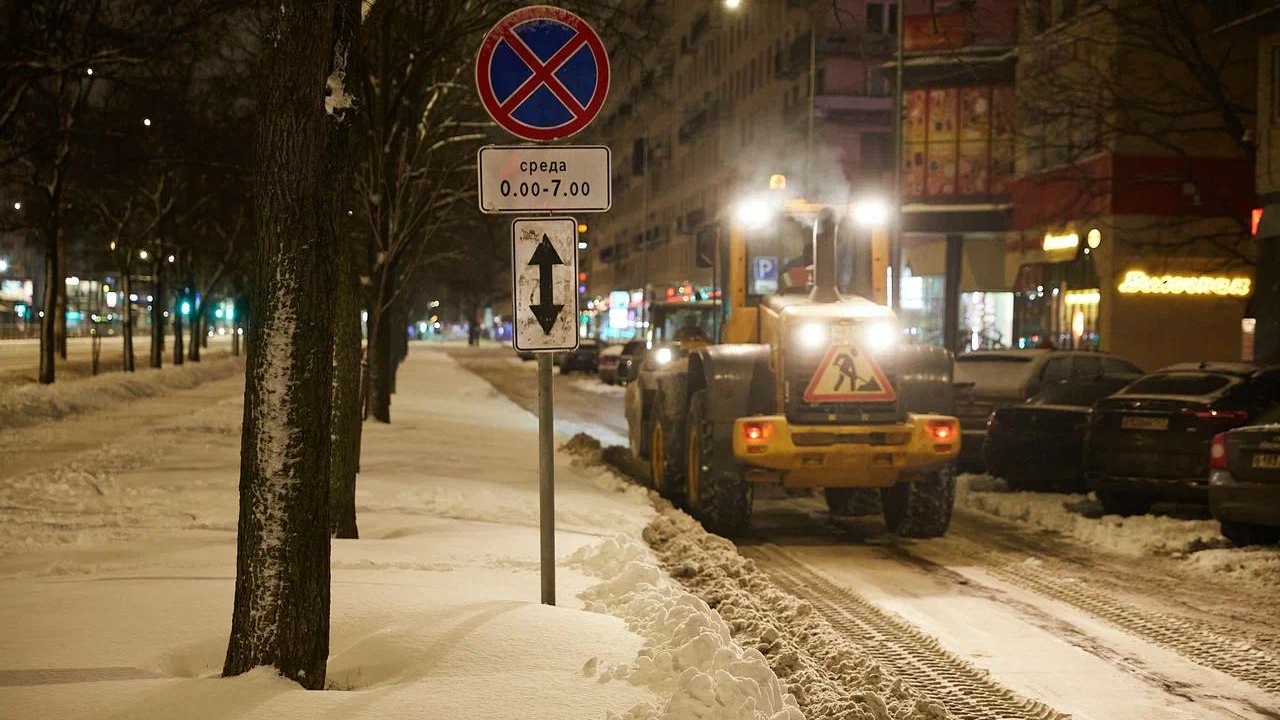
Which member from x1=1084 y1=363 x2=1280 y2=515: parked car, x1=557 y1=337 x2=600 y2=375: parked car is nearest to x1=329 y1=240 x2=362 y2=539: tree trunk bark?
x1=1084 y1=363 x2=1280 y2=515: parked car

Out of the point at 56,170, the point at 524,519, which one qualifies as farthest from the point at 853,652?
the point at 56,170

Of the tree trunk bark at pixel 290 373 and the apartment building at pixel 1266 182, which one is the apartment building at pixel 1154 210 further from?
the tree trunk bark at pixel 290 373

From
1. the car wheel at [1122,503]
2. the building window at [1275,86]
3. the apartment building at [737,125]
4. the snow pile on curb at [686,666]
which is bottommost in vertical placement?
the car wheel at [1122,503]

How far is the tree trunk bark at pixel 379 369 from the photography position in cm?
2238

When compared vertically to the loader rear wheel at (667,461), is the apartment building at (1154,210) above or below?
above

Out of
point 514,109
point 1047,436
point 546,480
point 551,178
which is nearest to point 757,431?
point 1047,436

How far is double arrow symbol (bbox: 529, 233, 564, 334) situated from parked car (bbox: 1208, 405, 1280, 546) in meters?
7.03

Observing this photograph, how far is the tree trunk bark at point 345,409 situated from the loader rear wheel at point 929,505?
5174 mm

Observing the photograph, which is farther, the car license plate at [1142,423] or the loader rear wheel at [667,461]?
the loader rear wheel at [667,461]

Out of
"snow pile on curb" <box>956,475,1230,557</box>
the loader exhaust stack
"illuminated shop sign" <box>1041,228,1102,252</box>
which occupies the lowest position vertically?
"snow pile on curb" <box>956,475,1230,557</box>

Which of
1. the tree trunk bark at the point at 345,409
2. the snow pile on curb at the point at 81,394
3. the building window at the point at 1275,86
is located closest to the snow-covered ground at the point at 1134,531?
the tree trunk bark at the point at 345,409

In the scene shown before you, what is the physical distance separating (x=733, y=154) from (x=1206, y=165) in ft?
147

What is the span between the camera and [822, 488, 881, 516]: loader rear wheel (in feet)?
50.3

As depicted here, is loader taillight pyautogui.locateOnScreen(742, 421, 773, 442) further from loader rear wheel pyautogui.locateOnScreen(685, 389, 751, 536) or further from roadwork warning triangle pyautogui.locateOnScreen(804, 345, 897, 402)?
loader rear wheel pyautogui.locateOnScreen(685, 389, 751, 536)
